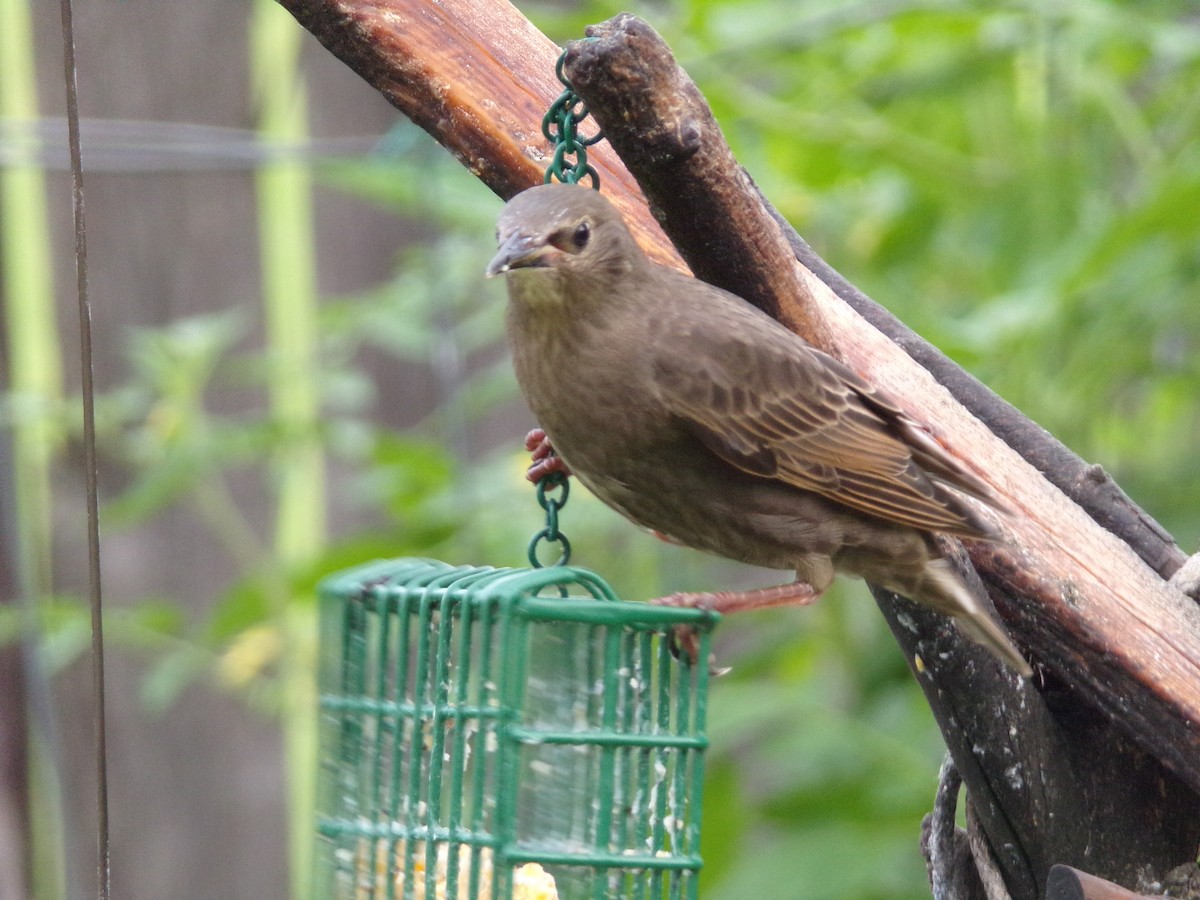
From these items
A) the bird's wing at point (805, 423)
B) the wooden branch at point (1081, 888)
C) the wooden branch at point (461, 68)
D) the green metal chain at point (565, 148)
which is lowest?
the wooden branch at point (1081, 888)

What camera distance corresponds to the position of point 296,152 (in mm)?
4305

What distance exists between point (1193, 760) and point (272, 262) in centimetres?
404

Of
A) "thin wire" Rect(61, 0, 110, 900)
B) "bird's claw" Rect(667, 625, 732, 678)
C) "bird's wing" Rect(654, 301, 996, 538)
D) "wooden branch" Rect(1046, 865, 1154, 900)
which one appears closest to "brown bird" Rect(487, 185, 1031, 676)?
"bird's wing" Rect(654, 301, 996, 538)

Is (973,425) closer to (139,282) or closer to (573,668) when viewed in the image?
(573,668)

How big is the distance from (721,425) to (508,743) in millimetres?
760

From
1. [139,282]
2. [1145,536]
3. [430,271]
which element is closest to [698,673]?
[1145,536]

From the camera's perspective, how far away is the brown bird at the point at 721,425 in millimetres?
2648

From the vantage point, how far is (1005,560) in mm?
2666

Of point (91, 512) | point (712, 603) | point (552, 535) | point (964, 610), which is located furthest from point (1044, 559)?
point (91, 512)

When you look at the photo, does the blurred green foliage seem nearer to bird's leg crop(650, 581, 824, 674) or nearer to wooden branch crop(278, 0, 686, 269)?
bird's leg crop(650, 581, 824, 674)

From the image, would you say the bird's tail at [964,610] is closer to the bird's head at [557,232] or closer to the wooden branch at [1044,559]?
the wooden branch at [1044,559]

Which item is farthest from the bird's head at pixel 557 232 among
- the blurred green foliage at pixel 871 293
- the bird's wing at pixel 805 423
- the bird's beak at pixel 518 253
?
the blurred green foliage at pixel 871 293

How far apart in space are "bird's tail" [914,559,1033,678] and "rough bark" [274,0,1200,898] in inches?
1.7

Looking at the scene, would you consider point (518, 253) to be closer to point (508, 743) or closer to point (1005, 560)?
point (508, 743)
